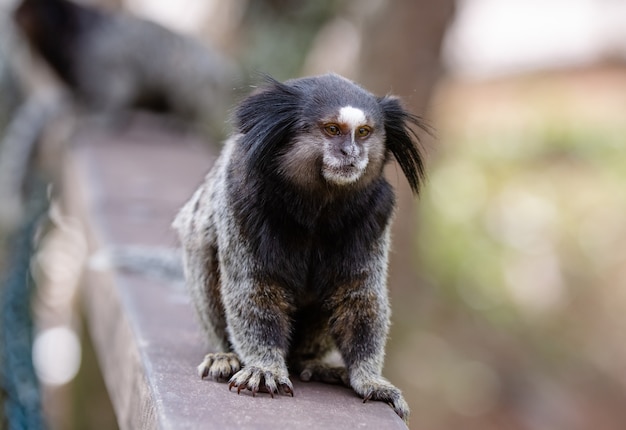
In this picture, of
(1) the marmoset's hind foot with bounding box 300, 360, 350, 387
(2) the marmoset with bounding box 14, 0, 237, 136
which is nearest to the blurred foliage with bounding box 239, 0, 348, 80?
(2) the marmoset with bounding box 14, 0, 237, 136

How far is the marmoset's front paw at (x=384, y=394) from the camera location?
2879 mm

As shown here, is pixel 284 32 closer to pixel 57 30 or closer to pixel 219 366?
pixel 57 30

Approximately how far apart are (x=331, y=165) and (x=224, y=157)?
590 millimetres

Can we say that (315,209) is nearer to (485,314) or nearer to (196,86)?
(196,86)

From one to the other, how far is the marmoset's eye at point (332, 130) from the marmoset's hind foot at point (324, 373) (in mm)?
758

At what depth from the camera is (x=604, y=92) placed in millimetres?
13977

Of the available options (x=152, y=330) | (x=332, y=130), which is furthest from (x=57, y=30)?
(x=332, y=130)

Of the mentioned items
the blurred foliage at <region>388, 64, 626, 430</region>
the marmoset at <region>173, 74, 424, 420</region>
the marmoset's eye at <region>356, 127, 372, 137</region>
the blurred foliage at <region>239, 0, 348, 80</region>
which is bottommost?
the blurred foliage at <region>388, 64, 626, 430</region>

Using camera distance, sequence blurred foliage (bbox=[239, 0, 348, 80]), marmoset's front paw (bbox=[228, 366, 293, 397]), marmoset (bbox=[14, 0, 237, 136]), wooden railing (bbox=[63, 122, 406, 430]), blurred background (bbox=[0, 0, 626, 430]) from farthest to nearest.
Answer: blurred foliage (bbox=[239, 0, 348, 80]) < marmoset (bbox=[14, 0, 237, 136]) < blurred background (bbox=[0, 0, 626, 430]) < marmoset's front paw (bbox=[228, 366, 293, 397]) < wooden railing (bbox=[63, 122, 406, 430])

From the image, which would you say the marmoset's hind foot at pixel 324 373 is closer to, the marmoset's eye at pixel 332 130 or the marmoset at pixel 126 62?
the marmoset's eye at pixel 332 130

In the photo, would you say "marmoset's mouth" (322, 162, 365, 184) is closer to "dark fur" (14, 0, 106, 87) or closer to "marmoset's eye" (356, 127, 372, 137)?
"marmoset's eye" (356, 127, 372, 137)

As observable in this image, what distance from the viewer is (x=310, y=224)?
3.01m

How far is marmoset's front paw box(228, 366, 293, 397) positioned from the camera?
2.79 m

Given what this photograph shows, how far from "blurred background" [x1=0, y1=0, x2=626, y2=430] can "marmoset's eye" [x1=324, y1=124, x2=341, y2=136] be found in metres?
4.21
